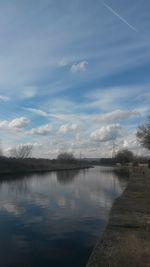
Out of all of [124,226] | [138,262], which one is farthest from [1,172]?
[138,262]

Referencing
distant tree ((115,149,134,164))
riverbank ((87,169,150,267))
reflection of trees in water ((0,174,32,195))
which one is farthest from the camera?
distant tree ((115,149,134,164))

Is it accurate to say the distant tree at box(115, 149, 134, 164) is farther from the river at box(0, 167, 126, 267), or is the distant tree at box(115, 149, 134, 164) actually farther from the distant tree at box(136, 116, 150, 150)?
the river at box(0, 167, 126, 267)

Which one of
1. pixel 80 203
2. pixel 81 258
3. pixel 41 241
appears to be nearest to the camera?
pixel 81 258

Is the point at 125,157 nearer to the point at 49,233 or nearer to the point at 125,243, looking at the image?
the point at 49,233

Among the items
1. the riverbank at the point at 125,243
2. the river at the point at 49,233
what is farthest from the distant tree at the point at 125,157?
the riverbank at the point at 125,243

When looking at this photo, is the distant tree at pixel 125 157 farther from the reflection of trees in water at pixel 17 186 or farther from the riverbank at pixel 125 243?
the riverbank at pixel 125 243

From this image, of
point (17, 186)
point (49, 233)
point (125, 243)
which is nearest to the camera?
point (125, 243)

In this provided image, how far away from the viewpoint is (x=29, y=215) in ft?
56.6

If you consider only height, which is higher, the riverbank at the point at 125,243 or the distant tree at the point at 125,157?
the distant tree at the point at 125,157

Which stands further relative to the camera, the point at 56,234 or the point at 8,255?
the point at 56,234

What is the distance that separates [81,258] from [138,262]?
2790 millimetres

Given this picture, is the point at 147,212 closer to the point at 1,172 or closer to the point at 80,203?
the point at 80,203

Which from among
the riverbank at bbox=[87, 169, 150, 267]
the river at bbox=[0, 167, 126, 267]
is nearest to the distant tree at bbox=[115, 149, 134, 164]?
the river at bbox=[0, 167, 126, 267]

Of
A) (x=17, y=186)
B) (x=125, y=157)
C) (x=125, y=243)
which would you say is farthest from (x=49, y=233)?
(x=125, y=157)
